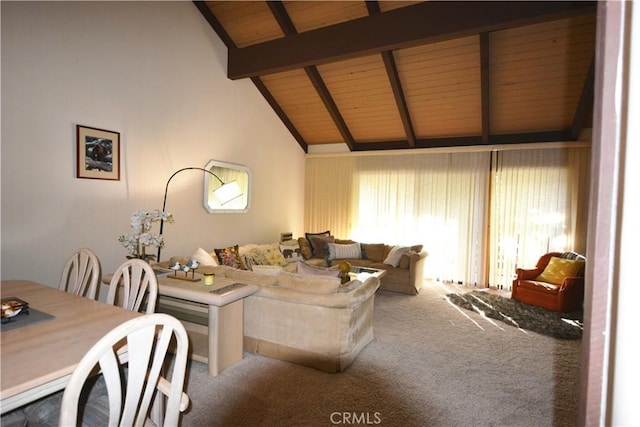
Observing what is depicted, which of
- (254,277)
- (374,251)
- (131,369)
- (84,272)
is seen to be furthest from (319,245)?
(131,369)

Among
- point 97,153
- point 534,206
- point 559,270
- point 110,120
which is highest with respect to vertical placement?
point 110,120

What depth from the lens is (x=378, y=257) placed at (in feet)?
18.9

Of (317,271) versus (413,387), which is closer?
(413,387)

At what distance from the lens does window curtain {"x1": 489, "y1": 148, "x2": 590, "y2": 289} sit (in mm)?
4801

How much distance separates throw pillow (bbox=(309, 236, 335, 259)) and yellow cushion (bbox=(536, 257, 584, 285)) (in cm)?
324

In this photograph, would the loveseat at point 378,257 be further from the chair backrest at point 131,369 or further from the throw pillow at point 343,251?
the chair backrest at point 131,369

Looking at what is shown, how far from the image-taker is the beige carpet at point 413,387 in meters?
2.07

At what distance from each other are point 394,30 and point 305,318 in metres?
3.21

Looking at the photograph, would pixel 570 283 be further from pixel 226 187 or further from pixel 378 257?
pixel 226 187

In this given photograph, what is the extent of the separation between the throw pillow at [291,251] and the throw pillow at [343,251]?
1.92ft

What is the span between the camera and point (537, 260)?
5.04 m

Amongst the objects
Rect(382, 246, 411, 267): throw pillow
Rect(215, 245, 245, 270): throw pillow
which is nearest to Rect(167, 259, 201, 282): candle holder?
Rect(215, 245, 245, 270): throw pillow

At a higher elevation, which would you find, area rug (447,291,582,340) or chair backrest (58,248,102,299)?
chair backrest (58,248,102,299)

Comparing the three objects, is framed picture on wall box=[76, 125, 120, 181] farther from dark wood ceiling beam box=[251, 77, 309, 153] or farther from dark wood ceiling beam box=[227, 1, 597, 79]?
dark wood ceiling beam box=[251, 77, 309, 153]
